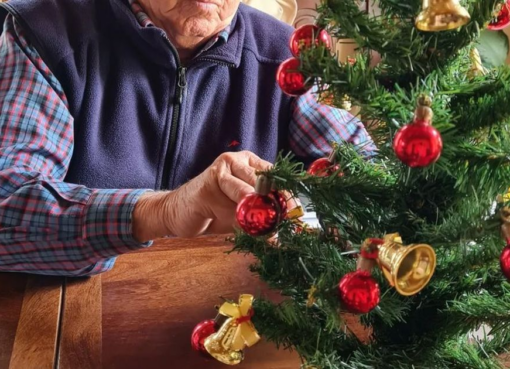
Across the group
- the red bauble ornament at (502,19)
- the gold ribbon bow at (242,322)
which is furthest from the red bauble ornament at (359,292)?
the red bauble ornament at (502,19)

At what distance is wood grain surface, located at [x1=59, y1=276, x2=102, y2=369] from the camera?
636 mm

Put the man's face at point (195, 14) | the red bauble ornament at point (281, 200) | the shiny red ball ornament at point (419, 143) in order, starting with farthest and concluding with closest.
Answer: the man's face at point (195, 14), the red bauble ornament at point (281, 200), the shiny red ball ornament at point (419, 143)

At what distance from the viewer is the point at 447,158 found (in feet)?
1.41

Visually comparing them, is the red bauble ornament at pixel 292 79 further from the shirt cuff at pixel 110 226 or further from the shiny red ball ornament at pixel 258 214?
the shirt cuff at pixel 110 226

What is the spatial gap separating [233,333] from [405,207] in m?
0.19

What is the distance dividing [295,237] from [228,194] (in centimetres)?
14

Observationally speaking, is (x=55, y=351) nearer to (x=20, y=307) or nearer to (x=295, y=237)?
(x=20, y=307)

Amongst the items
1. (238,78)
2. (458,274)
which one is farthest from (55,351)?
(238,78)

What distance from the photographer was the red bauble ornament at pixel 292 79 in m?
0.48

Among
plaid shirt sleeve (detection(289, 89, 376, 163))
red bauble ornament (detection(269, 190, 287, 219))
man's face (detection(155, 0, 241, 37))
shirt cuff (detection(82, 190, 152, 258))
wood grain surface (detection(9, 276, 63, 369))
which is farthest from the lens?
plaid shirt sleeve (detection(289, 89, 376, 163))

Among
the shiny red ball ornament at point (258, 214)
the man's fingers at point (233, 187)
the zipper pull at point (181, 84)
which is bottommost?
the zipper pull at point (181, 84)

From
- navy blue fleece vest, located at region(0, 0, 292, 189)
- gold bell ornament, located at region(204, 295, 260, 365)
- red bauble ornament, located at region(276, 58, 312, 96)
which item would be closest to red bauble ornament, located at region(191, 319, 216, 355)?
gold bell ornament, located at region(204, 295, 260, 365)

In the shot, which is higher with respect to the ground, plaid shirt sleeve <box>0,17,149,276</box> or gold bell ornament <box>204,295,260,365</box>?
gold bell ornament <box>204,295,260,365</box>

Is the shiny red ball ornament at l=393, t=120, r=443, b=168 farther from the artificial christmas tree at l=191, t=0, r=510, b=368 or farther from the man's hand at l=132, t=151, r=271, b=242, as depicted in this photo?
the man's hand at l=132, t=151, r=271, b=242
